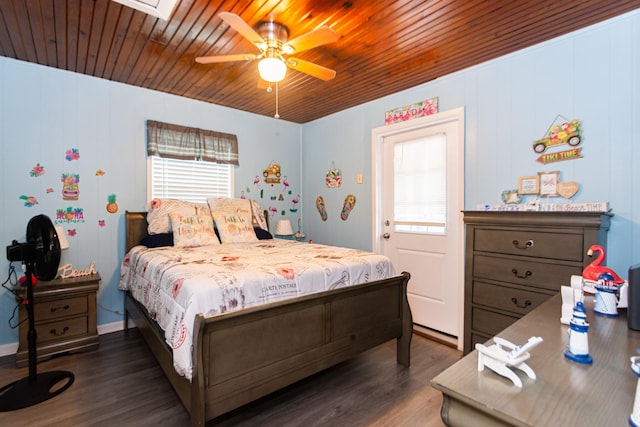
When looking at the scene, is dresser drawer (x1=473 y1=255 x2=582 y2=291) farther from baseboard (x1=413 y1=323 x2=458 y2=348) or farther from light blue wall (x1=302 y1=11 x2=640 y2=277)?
baseboard (x1=413 y1=323 x2=458 y2=348)

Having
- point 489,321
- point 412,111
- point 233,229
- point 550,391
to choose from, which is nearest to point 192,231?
point 233,229

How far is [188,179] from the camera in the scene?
358cm

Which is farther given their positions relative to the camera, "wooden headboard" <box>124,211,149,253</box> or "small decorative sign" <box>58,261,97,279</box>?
"wooden headboard" <box>124,211,149,253</box>

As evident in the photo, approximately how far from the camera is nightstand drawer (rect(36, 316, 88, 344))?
2490 mm

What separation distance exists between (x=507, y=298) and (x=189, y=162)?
11.0ft

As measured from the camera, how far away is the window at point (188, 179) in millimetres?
3381

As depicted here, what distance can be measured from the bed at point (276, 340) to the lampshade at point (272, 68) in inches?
58.9

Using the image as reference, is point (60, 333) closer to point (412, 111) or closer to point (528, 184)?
point (412, 111)

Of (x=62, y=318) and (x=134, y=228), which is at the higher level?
(x=134, y=228)

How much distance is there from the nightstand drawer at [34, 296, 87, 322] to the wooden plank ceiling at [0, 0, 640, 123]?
2.01m

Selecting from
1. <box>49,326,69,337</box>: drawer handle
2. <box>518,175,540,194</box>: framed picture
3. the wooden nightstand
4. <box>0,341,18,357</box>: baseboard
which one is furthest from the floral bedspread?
<box>518,175,540,194</box>: framed picture

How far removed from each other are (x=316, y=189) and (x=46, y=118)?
291 centimetres

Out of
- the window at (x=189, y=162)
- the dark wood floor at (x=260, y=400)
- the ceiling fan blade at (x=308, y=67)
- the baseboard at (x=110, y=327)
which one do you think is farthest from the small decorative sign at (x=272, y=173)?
the dark wood floor at (x=260, y=400)

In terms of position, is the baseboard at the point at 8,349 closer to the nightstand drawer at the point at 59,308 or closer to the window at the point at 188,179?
the nightstand drawer at the point at 59,308
